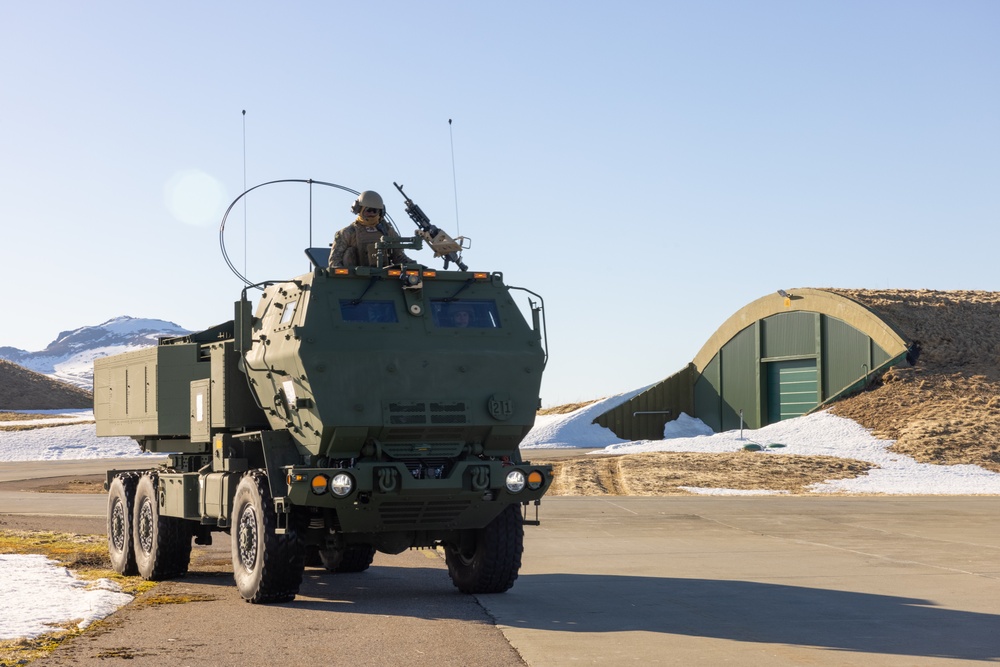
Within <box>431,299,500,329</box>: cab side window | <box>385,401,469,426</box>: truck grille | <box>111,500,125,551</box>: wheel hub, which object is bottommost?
<box>111,500,125,551</box>: wheel hub

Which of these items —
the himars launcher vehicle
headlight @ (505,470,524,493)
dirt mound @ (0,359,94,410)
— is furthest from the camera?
dirt mound @ (0,359,94,410)

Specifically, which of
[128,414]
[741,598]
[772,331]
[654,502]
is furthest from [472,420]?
[772,331]

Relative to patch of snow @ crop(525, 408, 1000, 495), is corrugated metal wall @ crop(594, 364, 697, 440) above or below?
above

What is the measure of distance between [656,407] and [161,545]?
39097mm

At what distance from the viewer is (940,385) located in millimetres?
40844

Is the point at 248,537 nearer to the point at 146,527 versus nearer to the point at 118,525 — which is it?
the point at 146,527

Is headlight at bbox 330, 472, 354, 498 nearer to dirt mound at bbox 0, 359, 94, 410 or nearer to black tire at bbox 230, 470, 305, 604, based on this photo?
black tire at bbox 230, 470, 305, 604

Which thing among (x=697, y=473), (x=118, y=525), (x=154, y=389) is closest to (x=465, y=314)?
(x=154, y=389)

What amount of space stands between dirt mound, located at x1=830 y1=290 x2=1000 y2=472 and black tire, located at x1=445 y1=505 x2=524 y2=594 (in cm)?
2505

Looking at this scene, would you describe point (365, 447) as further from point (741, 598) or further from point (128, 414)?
point (128, 414)

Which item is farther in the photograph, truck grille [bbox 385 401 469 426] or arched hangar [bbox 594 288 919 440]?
arched hangar [bbox 594 288 919 440]

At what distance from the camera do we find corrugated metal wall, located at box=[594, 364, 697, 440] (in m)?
51.6

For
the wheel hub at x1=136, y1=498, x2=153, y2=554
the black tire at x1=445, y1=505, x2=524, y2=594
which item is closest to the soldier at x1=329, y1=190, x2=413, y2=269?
the black tire at x1=445, y1=505, x2=524, y2=594

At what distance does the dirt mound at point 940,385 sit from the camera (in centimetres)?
3575
